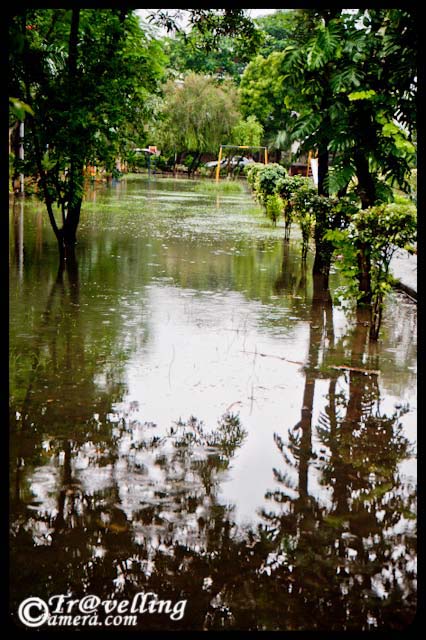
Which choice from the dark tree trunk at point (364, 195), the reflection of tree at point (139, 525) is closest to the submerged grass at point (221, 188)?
the dark tree trunk at point (364, 195)

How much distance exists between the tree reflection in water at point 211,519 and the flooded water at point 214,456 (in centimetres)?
1

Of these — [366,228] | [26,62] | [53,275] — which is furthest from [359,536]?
[26,62]

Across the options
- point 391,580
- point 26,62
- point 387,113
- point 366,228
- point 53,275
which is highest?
point 26,62

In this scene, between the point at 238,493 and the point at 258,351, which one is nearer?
the point at 238,493

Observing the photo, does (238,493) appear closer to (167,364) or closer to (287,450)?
(287,450)

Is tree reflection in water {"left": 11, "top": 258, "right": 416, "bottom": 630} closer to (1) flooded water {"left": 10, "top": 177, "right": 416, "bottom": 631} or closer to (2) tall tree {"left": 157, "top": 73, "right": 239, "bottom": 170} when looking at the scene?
(1) flooded water {"left": 10, "top": 177, "right": 416, "bottom": 631}

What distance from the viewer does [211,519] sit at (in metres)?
4.27

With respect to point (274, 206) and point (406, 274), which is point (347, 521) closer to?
point (406, 274)

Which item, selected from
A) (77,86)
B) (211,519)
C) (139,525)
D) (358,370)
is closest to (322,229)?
(77,86)

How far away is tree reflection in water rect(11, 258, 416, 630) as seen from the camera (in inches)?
137

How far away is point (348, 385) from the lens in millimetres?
6770

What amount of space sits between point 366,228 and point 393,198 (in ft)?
3.23

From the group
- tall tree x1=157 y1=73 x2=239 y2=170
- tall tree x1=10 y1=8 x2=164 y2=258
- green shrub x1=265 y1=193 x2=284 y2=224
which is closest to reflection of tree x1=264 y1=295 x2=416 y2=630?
tall tree x1=10 y1=8 x2=164 y2=258

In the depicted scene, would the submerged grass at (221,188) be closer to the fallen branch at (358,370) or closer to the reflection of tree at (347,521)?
the fallen branch at (358,370)
